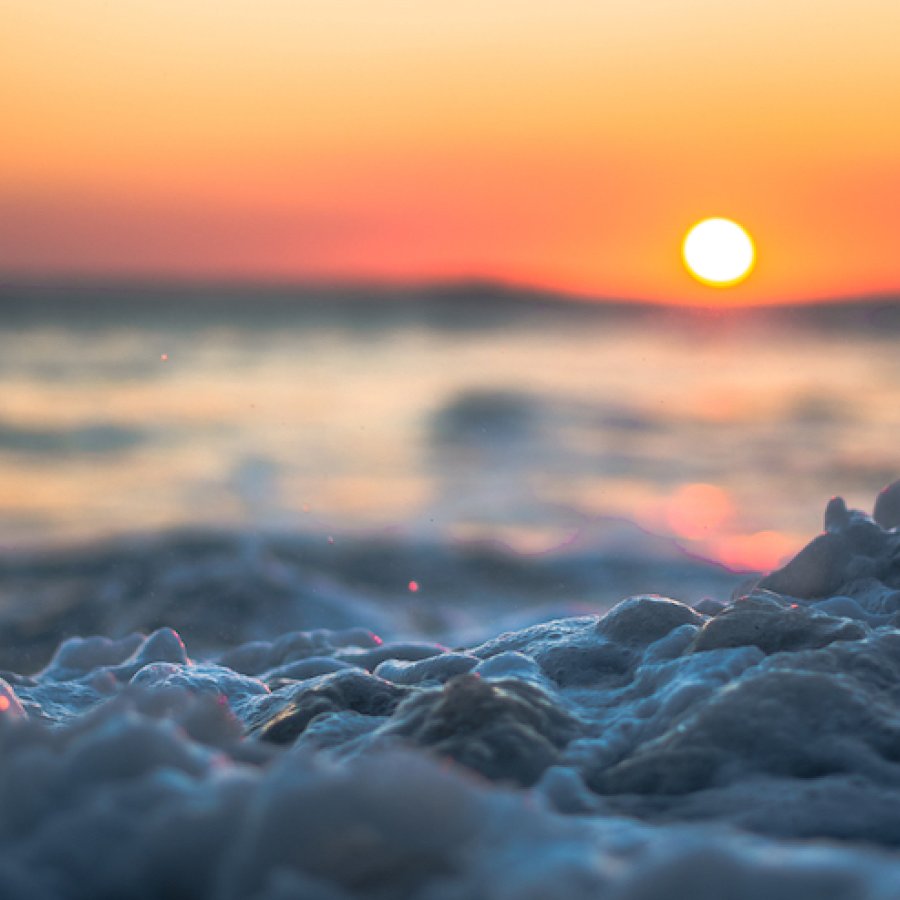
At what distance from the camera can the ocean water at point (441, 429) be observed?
43.1 ft

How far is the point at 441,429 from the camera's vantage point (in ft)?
66.4

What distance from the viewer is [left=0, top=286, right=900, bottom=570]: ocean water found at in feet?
43.1

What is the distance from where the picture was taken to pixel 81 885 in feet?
5.17

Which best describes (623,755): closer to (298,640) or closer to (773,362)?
(298,640)

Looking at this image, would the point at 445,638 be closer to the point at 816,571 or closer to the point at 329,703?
the point at 816,571

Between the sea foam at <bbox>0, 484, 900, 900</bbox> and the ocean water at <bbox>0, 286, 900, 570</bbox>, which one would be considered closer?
the sea foam at <bbox>0, 484, 900, 900</bbox>

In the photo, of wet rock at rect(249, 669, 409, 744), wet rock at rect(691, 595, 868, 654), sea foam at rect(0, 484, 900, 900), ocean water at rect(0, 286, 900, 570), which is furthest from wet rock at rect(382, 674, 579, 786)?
ocean water at rect(0, 286, 900, 570)

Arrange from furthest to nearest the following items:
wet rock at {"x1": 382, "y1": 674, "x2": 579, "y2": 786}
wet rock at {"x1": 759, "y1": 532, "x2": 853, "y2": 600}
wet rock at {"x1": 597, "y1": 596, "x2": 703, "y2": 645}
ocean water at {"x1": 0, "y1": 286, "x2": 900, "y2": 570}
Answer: ocean water at {"x1": 0, "y1": 286, "x2": 900, "y2": 570} → wet rock at {"x1": 759, "y1": 532, "x2": 853, "y2": 600} → wet rock at {"x1": 597, "y1": 596, "x2": 703, "y2": 645} → wet rock at {"x1": 382, "y1": 674, "x2": 579, "y2": 786}

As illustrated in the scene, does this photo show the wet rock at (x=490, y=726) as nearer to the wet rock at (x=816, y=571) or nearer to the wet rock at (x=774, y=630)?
the wet rock at (x=774, y=630)

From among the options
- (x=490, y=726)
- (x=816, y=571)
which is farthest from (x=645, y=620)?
(x=490, y=726)

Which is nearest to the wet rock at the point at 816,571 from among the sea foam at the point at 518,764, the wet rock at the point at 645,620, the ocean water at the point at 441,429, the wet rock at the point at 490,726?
the sea foam at the point at 518,764

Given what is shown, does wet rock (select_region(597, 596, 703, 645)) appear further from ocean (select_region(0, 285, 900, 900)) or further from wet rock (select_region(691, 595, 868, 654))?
wet rock (select_region(691, 595, 868, 654))

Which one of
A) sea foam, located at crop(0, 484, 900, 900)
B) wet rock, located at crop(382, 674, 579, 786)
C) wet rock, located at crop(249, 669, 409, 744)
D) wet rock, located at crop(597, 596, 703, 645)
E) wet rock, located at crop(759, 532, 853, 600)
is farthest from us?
wet rock, located at crop(759, 532, 853, 600)

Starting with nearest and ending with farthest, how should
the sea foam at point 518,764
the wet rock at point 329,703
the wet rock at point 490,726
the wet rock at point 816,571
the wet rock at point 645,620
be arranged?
the sea foam at point 518,764
the wet rock at point 490,726
the wet rock at point 329,703
the wet rock at point 645,620
the wet rock at point 816,571
